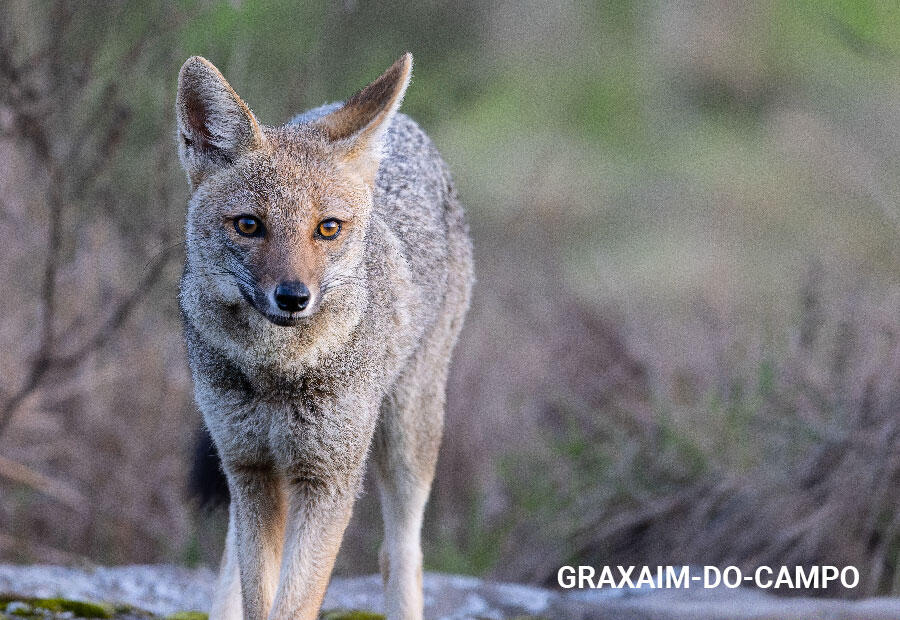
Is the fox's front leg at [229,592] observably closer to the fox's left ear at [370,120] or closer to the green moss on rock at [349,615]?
the green moss on rock at [349,615]

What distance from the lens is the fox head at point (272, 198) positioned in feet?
14.2

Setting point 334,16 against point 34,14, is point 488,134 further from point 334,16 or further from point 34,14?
point 34,14

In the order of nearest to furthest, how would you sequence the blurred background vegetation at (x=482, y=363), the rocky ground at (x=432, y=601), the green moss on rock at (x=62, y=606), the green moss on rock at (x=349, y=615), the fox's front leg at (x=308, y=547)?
the fox's front leg at (x=308, y=547) → the green moss on rock at (x=62, y=606) → the rocky ground at (x=432, y=601) → the green moss on rock at (x=349, y=615) → the blurred background vegetation at (x=482, y=363)

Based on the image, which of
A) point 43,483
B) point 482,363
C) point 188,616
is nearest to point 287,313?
point 188,616

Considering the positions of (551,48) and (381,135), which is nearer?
(381,135)

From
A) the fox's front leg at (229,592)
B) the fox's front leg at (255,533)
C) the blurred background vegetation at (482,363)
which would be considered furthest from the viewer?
the blurred background vegetation at (482,363)

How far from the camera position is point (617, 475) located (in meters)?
8.46

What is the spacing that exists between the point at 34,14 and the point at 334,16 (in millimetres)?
2666

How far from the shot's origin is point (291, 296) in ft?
13.8

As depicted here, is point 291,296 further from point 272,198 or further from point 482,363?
point 482,363

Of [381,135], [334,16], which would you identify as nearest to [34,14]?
[334,16]

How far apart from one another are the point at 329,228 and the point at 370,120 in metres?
0.52

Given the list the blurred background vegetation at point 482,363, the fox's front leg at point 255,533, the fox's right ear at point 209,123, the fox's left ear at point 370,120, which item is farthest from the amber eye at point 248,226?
the blurred background vegetation at point 482,363

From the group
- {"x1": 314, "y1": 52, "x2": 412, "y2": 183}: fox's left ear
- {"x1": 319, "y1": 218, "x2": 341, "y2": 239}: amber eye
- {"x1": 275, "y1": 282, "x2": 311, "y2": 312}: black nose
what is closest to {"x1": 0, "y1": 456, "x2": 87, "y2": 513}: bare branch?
{"x1": 314, "y1": 52, "x2": 412, "y2": 183}: fox's left ear
